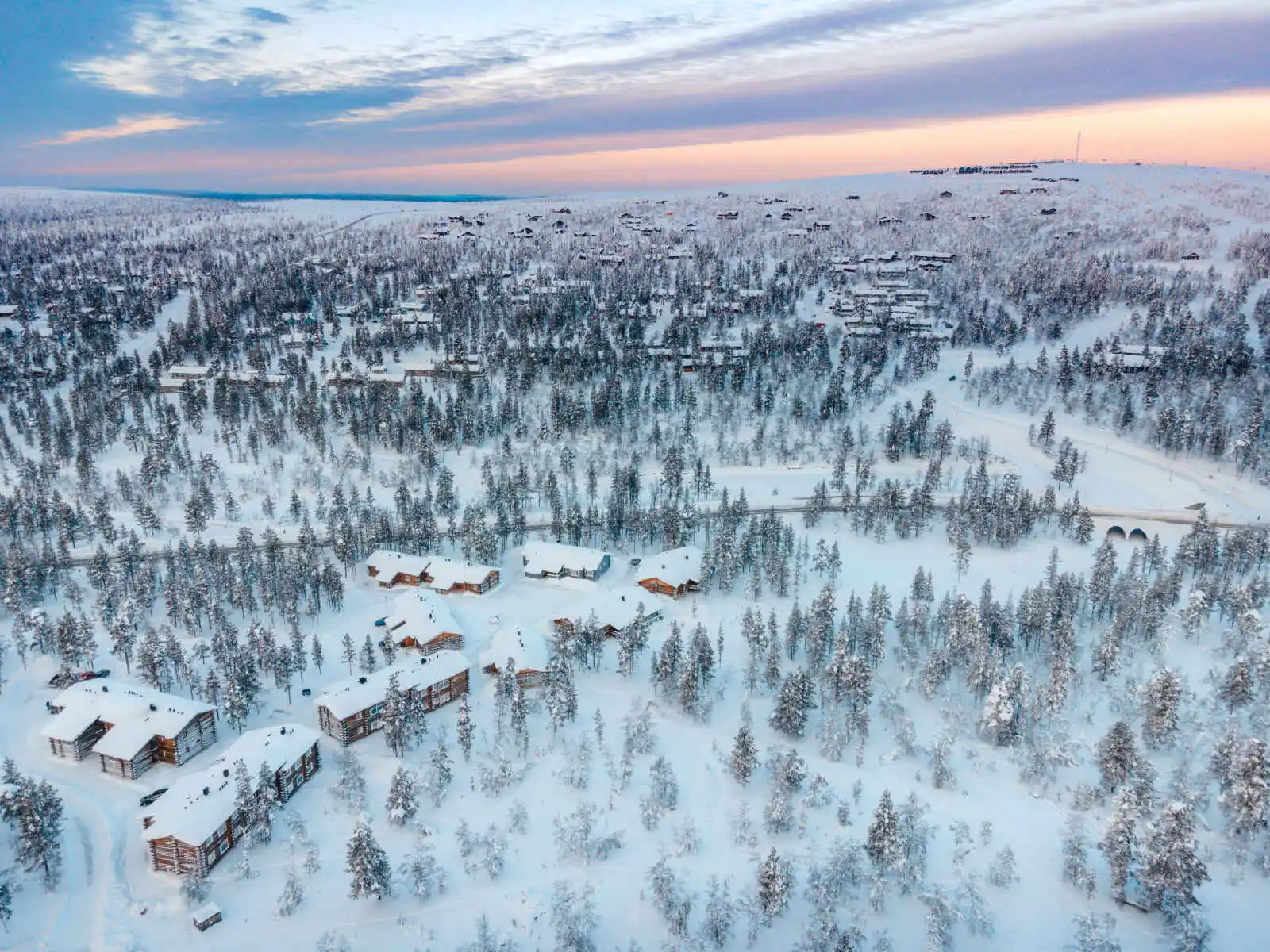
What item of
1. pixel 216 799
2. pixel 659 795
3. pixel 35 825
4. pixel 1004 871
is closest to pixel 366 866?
pixel 216 799

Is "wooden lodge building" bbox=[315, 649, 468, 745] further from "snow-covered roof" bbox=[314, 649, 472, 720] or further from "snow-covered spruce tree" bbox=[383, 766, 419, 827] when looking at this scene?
"snow-covered spruce tree" bbox=[383, 766, 419, 827]

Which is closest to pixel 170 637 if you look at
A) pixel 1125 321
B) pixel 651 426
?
pixel 651 426

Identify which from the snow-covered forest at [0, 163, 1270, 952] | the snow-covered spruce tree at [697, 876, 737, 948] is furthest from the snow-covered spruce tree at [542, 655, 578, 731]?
the snow-covered spruce tree at [697, 876, 737, 948]

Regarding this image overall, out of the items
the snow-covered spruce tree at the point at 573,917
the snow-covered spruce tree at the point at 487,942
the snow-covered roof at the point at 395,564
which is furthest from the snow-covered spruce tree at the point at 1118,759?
the snow-covered roof at the point at 395,564

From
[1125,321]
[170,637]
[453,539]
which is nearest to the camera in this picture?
[170,637]

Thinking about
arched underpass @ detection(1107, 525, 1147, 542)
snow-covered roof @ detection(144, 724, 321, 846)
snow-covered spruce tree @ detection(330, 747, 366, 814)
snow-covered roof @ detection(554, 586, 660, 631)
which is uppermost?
snow-covered roof @ detection(144, 724, 321, 846)

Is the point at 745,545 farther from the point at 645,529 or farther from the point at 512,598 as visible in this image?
the point at 512,598

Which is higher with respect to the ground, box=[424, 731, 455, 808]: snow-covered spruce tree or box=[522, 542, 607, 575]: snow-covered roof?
box=[522, 542, 607, 575]: snow-covered roof
